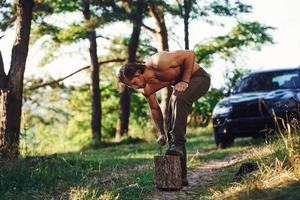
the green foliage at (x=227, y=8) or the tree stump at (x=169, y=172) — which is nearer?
the tree stump at (x=169, y=172)

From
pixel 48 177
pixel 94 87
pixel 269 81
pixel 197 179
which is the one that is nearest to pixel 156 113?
pixel 197 179

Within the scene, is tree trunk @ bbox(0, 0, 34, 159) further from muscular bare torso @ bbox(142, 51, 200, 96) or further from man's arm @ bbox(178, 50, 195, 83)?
man's arm @ bbox(178, 50, 195, 83)

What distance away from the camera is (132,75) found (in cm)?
699

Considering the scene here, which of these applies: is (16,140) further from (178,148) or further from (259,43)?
(259,43)

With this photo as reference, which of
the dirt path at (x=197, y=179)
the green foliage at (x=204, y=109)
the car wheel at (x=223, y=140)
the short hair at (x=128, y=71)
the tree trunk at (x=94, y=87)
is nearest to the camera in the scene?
the short hair at (x=128, y=71)

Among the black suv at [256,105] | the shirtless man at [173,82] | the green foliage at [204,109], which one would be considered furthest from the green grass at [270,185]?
the green foliage at [204,109]

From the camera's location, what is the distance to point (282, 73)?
44.1 feet

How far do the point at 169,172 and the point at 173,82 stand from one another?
1.20m

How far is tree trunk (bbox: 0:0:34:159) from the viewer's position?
1055 centimetres

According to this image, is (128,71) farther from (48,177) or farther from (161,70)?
(48,177)

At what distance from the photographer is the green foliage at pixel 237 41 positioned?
86.1 ft

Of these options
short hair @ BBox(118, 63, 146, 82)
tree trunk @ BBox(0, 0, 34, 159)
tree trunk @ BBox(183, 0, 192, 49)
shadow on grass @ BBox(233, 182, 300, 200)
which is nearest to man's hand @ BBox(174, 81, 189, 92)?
short hair @ BBox(118, 63, 146, 82)

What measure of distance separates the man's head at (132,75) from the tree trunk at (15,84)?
3973 mm

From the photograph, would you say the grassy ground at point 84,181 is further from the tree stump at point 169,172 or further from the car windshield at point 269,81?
the car windshield at point 269,81
